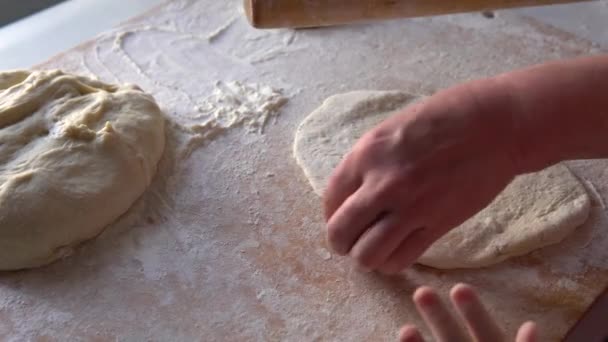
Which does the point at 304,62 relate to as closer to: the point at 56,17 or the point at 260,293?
the point at 260,293

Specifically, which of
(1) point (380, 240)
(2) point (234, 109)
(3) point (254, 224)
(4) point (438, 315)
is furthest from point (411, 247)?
(2) point (234, 109)

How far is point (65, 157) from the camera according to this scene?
3.42 feet

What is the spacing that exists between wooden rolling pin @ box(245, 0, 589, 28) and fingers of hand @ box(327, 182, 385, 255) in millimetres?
314

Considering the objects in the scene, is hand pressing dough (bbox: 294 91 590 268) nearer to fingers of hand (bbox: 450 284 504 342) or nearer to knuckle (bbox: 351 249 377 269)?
knuckle (bbox: 351 249 377 269)

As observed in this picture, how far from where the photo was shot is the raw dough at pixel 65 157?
973 mm

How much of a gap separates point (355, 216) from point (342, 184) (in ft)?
0.24

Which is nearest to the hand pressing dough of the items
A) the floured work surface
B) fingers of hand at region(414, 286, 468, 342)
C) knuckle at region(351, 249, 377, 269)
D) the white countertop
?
the floured work surface

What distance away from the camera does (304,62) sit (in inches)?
54.6

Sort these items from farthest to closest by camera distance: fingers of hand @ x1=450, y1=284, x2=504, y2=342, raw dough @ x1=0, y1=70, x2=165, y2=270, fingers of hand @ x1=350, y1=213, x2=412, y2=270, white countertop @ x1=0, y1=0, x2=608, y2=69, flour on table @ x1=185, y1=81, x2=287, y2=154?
white countertop @ x1=0, y1=0, x2=608, y2=69 → flour on table @ x1=185, y1=81, x2=287, y2=154 → raw dough @ x1=0, y1=70, x2=165, y2=270 → fingers of hand @ x1=350, y1=213, x2=412, y2=270 → fingers of hand @ x1=450, y1=284, x2=504, y2=342

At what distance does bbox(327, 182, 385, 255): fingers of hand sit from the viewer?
0.84 meters

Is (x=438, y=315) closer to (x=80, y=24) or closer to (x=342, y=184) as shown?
(x=342, y=184)

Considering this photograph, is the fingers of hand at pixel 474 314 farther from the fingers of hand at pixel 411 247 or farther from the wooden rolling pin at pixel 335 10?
the wooden rolling pin at pixel 335 10

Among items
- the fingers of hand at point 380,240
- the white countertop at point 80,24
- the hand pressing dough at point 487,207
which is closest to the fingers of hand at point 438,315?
the fingers of hand at point 380,240

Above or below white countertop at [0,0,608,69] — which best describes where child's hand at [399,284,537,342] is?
above
